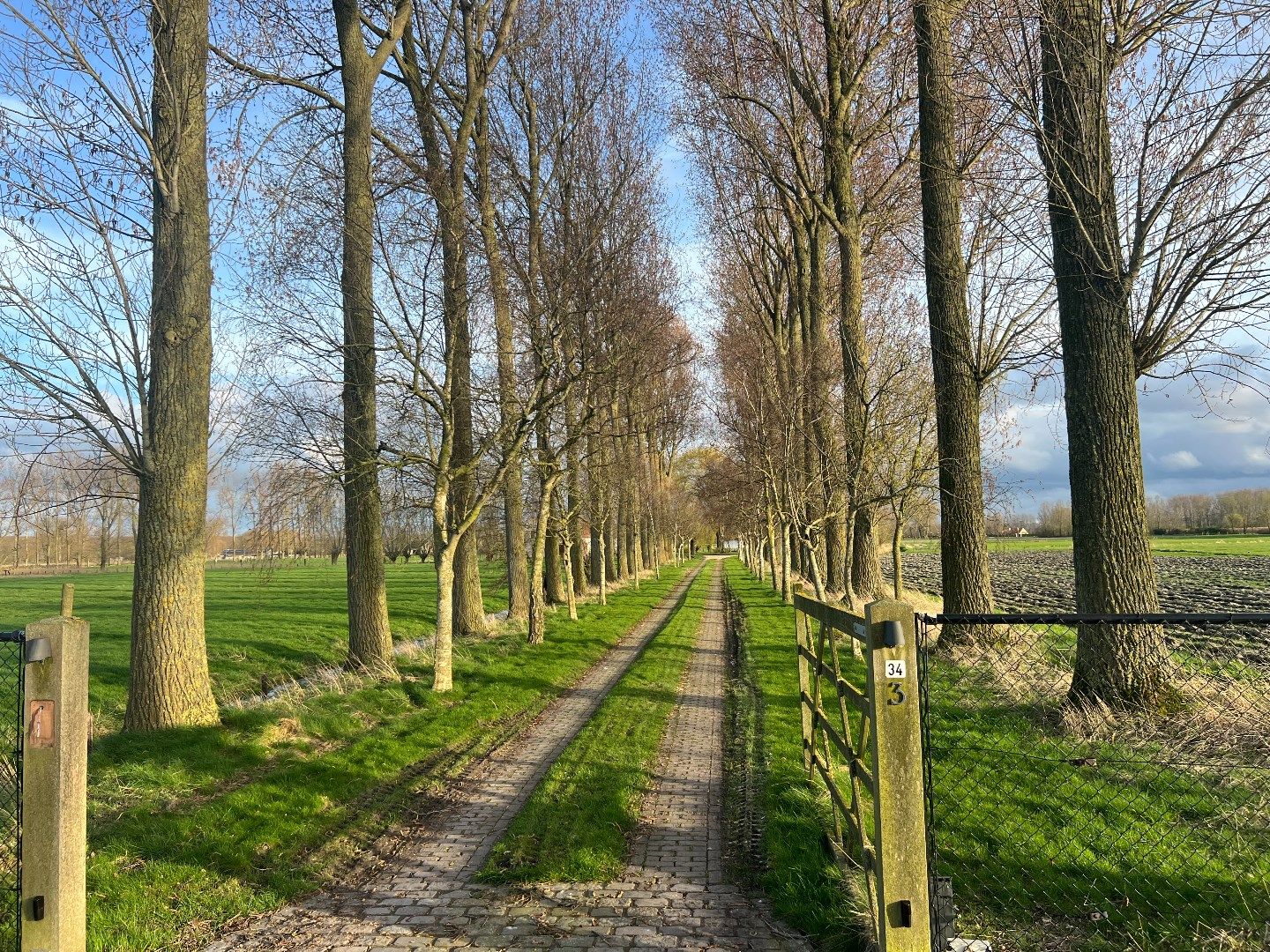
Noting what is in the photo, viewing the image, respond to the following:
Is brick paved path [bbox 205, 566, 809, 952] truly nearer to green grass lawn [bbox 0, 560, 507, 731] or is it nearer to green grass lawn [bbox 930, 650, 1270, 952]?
green grass lawn [bbox 930, 650, 1270, 952]

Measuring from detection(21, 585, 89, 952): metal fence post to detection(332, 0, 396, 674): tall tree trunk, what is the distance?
7.33 metres

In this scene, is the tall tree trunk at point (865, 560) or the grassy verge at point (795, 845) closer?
the grassy verge at point (795, 845)

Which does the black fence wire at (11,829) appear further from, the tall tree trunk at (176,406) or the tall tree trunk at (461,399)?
the tall tree trunk at (461,399)

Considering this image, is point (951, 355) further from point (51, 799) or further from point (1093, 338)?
point (51, 799)

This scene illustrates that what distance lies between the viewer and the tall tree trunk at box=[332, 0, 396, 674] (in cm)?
1122

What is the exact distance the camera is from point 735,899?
4.65 m

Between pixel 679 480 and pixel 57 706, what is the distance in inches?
2086

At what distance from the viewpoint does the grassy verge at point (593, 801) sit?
5105 mm

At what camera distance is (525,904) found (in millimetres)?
4598

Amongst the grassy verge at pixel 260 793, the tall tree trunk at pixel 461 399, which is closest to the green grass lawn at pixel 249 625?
the grassy verge at pixel 260 793

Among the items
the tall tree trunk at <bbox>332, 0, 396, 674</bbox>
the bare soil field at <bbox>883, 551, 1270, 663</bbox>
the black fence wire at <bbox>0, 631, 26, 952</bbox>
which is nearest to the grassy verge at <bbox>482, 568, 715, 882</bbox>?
the black fence wire at <bbox>0, 631, 26, 952</bbox>

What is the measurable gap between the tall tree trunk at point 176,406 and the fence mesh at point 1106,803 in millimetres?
7233

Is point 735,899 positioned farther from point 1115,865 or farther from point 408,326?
point 408,326

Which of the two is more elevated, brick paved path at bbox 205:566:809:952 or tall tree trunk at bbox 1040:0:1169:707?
tall tree trunk at bbox 1040:0:1169:707
